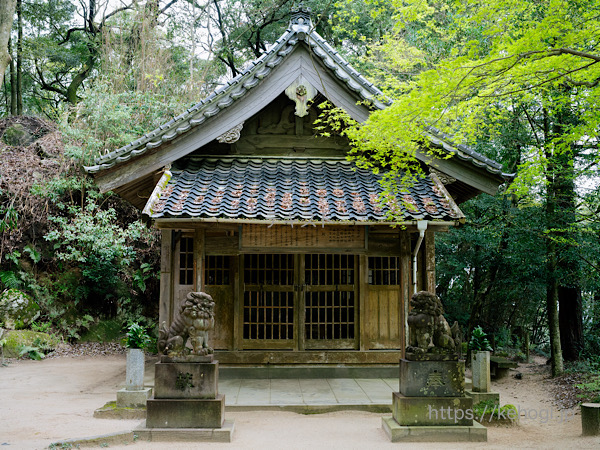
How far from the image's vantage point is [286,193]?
8.07 meters

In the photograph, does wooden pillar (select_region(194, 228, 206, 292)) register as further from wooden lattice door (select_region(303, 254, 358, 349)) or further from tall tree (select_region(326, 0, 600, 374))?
tall tree (select_region(326, 0, 600, 374))

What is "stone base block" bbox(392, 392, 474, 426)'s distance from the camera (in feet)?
20.1

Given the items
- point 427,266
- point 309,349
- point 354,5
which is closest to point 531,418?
point 427,266

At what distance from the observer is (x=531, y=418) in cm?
786

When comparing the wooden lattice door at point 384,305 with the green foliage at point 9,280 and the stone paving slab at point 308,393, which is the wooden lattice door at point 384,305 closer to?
the stone paving slab at point 308,393

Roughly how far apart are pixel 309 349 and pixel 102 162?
16.9 feet

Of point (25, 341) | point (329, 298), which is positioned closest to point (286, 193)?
point (329, 298)

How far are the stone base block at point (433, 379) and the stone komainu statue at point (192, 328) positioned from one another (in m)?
2.62

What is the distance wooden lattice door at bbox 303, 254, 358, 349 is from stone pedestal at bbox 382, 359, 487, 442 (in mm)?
3259

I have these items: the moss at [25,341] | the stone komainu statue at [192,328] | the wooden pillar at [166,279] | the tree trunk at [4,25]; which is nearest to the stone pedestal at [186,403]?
the stone komainu statue at [192,328]

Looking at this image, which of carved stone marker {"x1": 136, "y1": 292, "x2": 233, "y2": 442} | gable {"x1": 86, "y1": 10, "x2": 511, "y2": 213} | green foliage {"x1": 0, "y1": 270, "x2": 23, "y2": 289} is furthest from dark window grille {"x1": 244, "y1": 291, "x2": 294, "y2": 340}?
green foliage {"x1": 0, "y1": 270, "x2": 23, "y2": 289}

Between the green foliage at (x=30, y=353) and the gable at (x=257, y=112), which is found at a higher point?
the gable at (x=257, y=112)

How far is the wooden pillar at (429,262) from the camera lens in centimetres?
888

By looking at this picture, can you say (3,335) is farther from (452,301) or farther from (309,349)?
(452,301)
